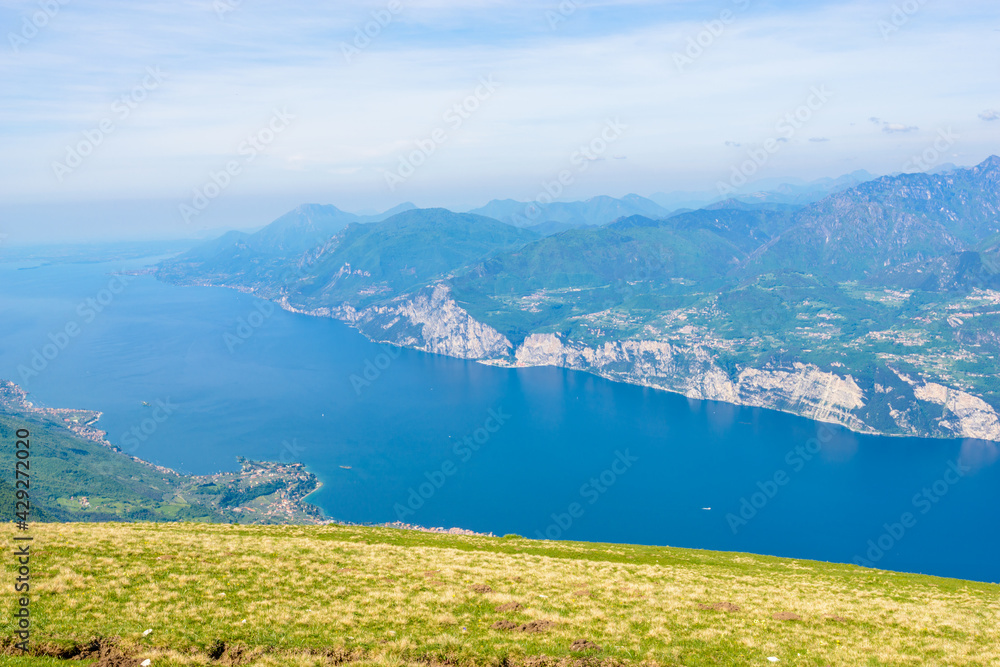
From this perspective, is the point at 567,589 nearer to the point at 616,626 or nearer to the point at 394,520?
the point at 616,626

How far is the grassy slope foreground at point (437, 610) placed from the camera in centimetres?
2122

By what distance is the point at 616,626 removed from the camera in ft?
82.9

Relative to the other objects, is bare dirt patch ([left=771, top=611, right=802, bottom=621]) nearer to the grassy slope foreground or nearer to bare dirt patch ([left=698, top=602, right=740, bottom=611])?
the grassy slope foreground

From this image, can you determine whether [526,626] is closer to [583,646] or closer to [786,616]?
[583,646]

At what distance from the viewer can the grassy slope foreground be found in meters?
21.2

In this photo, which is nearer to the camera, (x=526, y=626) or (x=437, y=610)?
(x=526, y=626)

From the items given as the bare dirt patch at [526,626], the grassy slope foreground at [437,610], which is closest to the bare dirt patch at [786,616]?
the grassy slope foreground at [437,610]

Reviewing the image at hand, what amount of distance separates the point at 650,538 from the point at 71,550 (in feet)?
542

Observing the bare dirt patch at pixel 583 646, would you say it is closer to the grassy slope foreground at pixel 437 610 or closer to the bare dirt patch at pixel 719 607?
the grassy slope foreground at pixel 437 610

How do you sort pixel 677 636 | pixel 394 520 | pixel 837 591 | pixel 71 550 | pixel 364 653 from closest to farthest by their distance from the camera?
pixel 364 653 → pixel 677 636 → pixel 71 550 → pixel 837 591 → pixel 394 520

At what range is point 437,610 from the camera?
25.9m

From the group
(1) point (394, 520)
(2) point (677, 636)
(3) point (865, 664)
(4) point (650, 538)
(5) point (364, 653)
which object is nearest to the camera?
(5) point (364, 653)

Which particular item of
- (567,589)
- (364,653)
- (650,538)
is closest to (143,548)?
(364,653)

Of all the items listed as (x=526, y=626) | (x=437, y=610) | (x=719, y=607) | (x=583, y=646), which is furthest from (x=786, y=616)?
(x=437, y=610)
